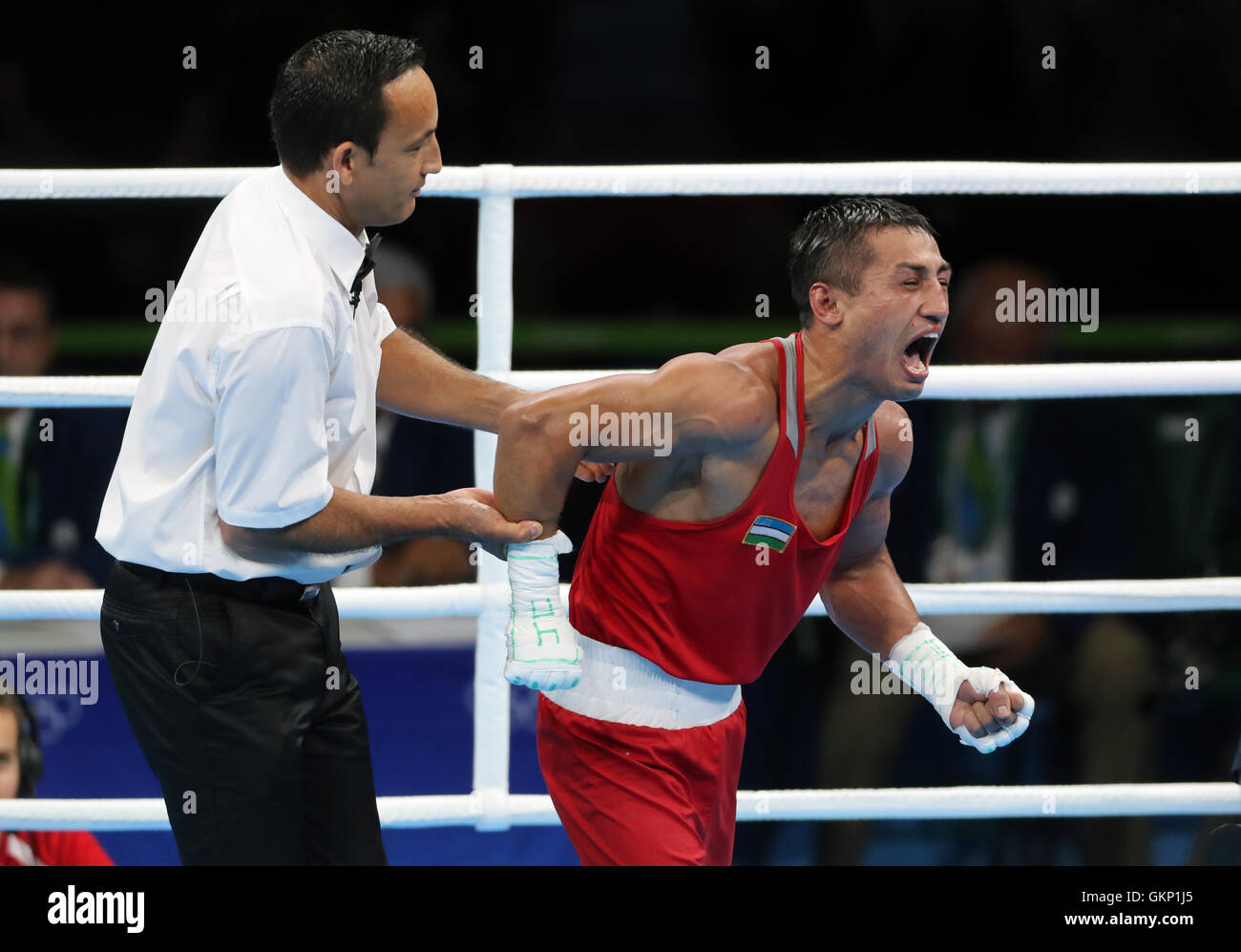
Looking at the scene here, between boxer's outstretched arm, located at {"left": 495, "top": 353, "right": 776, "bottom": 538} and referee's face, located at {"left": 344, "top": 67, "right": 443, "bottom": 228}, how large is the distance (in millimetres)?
315

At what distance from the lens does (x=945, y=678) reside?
1991 millimetres

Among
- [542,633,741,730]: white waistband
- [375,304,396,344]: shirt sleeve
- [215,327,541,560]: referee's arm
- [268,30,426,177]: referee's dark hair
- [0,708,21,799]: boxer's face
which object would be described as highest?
[268,30,426,177]: referee's dark hair

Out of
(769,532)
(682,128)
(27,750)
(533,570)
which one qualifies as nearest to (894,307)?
(769,532)

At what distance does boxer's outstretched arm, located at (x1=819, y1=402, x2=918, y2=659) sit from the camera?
6.75 ft

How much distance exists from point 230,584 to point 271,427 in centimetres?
24

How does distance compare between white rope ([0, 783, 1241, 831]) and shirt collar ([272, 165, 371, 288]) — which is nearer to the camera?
shirt collar ([272, 165, 371, 288])

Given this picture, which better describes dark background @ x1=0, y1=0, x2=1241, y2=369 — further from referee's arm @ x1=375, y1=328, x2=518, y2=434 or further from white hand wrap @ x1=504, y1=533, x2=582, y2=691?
white hand wrap @ x1=504, y1=533, x2=582, y2=691

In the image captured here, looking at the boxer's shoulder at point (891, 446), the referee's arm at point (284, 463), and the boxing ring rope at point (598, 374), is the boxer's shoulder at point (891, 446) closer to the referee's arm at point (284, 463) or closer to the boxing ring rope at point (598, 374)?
the boxing ring rope at point (598, 374)

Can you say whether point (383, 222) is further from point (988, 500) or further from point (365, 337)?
point (988, 500)

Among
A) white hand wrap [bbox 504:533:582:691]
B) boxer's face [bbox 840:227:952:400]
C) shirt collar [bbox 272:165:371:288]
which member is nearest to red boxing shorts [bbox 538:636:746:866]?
white hand wrap [bbox 504:533:582:691]

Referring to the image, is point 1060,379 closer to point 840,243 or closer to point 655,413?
point 840,243

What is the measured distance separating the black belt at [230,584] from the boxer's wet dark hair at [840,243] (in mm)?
813
